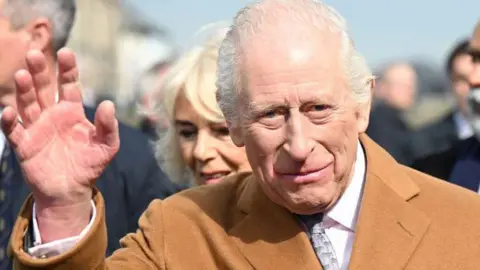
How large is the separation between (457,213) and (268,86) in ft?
2.42

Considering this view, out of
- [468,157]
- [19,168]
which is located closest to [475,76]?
[468,157]

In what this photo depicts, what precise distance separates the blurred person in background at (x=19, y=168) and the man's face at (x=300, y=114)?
1.63 meters

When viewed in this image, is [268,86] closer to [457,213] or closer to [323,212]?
[323,212]

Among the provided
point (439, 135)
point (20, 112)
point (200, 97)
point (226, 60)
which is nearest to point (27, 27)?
point (200, 97)

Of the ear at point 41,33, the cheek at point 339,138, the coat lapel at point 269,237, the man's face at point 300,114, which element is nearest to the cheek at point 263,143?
the man's face at point 300,114

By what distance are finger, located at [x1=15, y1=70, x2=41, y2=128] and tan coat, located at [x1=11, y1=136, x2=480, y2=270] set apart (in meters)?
0.55

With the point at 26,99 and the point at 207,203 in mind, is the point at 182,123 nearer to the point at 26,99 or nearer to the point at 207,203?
the point at 207,203

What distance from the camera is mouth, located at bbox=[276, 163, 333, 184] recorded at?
12.0 ft

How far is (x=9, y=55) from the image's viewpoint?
17.0 feet

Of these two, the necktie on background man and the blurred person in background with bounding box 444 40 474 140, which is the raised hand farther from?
the blurred person in background with bounding box 444 40 474 140

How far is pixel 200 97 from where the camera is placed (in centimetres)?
524

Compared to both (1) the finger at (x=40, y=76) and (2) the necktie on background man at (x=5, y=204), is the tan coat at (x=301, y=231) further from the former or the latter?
(2) the necktie on background man at (x=5, y=204)

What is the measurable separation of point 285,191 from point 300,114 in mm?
243

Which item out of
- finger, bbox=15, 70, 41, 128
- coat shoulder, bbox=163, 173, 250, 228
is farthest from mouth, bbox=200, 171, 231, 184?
finger, bbox=15, 70, 41, 128
